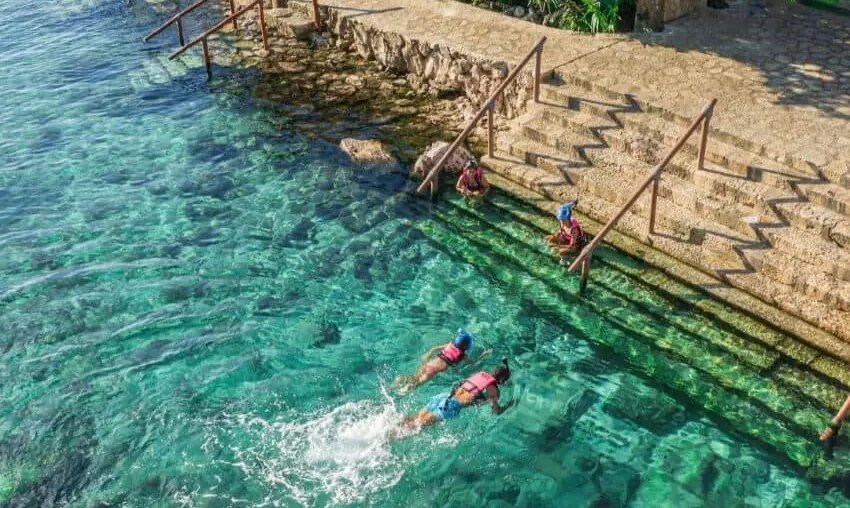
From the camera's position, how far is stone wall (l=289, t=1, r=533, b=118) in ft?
49.1

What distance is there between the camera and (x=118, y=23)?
22203mm

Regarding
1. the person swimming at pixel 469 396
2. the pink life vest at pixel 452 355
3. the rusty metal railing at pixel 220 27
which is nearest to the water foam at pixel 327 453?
the person swimming at pixel 469 396

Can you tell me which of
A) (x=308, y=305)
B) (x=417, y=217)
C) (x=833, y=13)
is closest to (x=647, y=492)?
(x=308, y=305)

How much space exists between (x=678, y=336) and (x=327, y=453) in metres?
4.82

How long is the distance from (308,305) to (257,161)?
481cm

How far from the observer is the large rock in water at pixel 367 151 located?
14.3 m

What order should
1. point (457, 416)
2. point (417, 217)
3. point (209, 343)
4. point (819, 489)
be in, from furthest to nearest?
1. point (417, 217)
2. point (209, 343)
3. point (457, 416)
4. point (819, 489)

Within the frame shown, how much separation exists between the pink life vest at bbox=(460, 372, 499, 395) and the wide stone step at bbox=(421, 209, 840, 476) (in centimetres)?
186

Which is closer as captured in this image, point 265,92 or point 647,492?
point 647,492

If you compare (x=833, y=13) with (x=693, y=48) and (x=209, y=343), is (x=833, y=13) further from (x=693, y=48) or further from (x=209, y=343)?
Result: (x=209, y=343)

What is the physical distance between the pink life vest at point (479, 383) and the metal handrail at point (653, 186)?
6.65 ft

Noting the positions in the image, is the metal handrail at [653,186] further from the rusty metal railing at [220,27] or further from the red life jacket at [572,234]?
the rusty metal railing at [220,27]

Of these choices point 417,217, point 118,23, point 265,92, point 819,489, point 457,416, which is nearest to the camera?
point 819,489

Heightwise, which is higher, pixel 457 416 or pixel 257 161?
pixel 257 161
